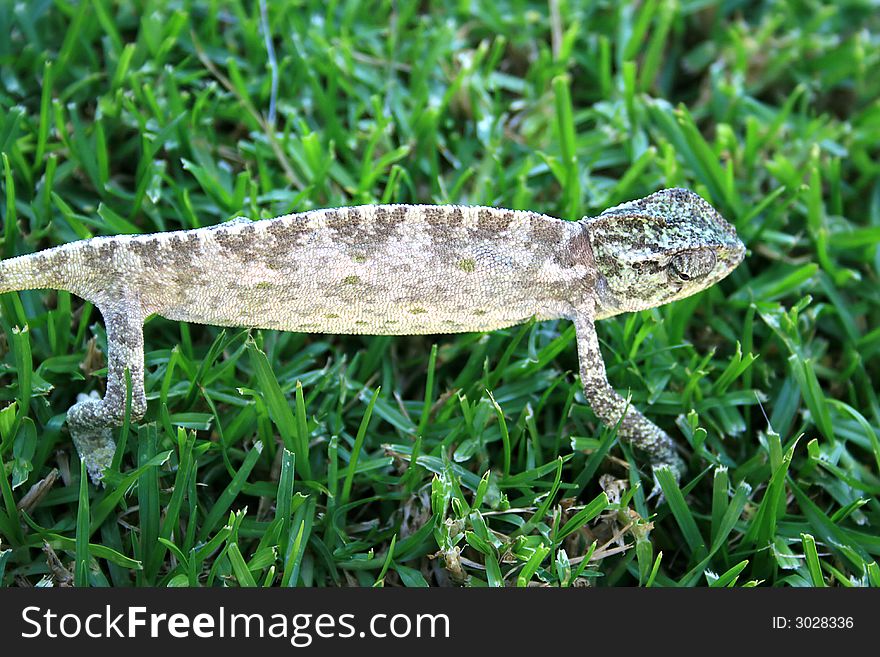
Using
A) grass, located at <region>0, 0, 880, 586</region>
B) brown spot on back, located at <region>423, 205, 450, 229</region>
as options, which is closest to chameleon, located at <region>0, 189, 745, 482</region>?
brown spot on back, located at <region>423, 205, 450, 229</region>

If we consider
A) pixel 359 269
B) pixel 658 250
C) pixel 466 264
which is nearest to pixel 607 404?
pixel 658 250

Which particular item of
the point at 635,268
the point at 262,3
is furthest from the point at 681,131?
the point at 262,3

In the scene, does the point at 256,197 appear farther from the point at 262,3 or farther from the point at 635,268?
the point at 635,268

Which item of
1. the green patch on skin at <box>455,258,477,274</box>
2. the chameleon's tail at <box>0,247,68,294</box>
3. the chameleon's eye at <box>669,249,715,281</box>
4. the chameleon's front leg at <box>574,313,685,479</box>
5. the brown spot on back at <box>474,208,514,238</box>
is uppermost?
the brown spot on back at <box>474,208,514,238</box>

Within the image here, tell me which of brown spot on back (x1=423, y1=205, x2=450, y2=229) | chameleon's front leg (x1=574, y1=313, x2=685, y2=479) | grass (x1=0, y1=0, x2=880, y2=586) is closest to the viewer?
grass (x1=0, y1=0, x2=880, y2=586)

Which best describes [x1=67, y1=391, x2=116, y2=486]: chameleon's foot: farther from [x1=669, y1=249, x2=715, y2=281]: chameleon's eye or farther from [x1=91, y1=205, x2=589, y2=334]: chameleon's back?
[x1=669, y1=249, x2=715, y2=281]: chameleon's eye

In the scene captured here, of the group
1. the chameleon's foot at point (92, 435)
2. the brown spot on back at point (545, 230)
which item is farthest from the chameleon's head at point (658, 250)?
the chameleon's foot at point (92, 435)

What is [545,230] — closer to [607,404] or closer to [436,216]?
[436,216]
